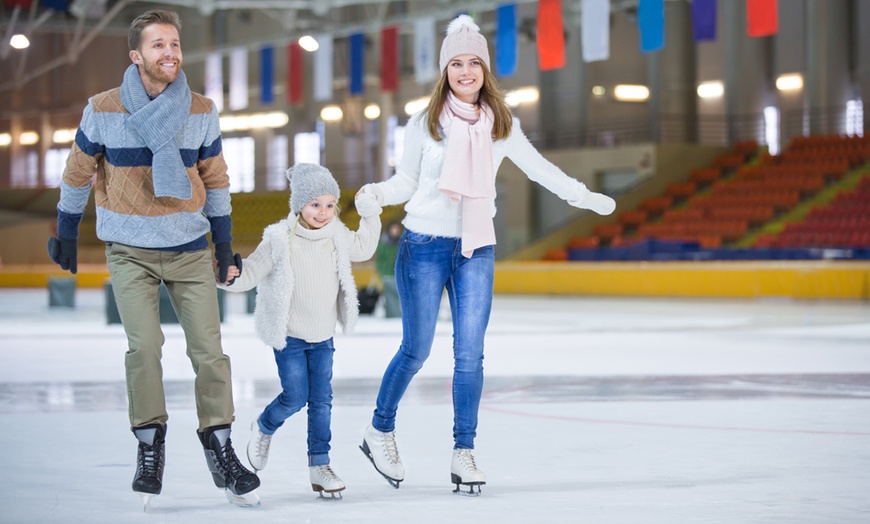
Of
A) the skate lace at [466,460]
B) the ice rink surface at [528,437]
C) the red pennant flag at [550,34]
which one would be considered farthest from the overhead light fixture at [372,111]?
the skate lace at [466,460]

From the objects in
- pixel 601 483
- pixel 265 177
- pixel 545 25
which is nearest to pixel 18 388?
pixel 601 483

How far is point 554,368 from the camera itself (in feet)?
29.2

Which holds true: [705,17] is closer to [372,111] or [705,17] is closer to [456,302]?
[456,302]

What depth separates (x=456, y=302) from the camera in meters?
4.34

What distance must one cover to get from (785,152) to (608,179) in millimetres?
4216

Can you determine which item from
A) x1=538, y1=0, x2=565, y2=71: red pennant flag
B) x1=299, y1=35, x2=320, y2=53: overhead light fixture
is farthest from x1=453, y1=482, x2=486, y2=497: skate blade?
x1=299, y1=35, x2=320, y2=53: overhead light fixture

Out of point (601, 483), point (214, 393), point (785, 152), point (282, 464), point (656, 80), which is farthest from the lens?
point (656, 80)

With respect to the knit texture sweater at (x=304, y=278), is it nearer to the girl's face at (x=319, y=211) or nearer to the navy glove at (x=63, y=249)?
A: the girl's face at (x=319, y=211)

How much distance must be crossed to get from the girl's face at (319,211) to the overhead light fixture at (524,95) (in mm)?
28141

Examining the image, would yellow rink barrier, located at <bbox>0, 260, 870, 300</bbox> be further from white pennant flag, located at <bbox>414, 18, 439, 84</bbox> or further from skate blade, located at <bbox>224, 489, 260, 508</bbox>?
skate blade, located at <bbox>224, 489, 260, 508</bbox>

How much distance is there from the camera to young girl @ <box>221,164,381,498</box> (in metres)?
4.21

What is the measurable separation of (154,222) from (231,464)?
2.65ft

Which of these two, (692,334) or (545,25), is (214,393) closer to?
(692,334)

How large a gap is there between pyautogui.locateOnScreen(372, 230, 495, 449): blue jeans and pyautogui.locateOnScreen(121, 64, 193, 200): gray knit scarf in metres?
0.86
